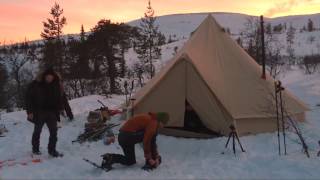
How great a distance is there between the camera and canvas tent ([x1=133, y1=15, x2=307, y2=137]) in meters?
11.1

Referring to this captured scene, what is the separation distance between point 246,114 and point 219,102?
64 cm

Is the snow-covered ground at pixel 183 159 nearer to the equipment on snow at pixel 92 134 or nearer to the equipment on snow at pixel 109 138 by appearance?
the equipment on snow at pixel 109 138

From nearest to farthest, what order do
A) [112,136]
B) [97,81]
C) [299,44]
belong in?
[112,136] → [97,81] → [299,44]

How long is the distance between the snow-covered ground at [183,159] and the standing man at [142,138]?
147mm

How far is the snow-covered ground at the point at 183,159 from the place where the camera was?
26.1 feet

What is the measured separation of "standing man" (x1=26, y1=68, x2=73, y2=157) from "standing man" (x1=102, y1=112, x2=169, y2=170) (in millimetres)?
1506

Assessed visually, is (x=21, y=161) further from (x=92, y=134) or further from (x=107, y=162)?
(x=92, y=134)

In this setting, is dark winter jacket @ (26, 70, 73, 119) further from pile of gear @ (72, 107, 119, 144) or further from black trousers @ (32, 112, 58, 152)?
pile of gear @ (72, 107, 119, 144)

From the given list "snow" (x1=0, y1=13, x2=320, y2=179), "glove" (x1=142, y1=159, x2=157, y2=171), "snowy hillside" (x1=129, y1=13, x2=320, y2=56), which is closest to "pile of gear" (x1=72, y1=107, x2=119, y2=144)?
"snow" (x1=0, y1=13, x2=320, y2=179)

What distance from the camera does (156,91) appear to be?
1175 centimetres

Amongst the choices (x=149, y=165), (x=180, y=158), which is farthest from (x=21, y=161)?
(x=180, y=158)

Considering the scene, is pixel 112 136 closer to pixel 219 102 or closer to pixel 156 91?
pixel 156 91

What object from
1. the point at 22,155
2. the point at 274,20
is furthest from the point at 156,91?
the point at 274,20

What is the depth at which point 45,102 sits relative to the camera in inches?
368
